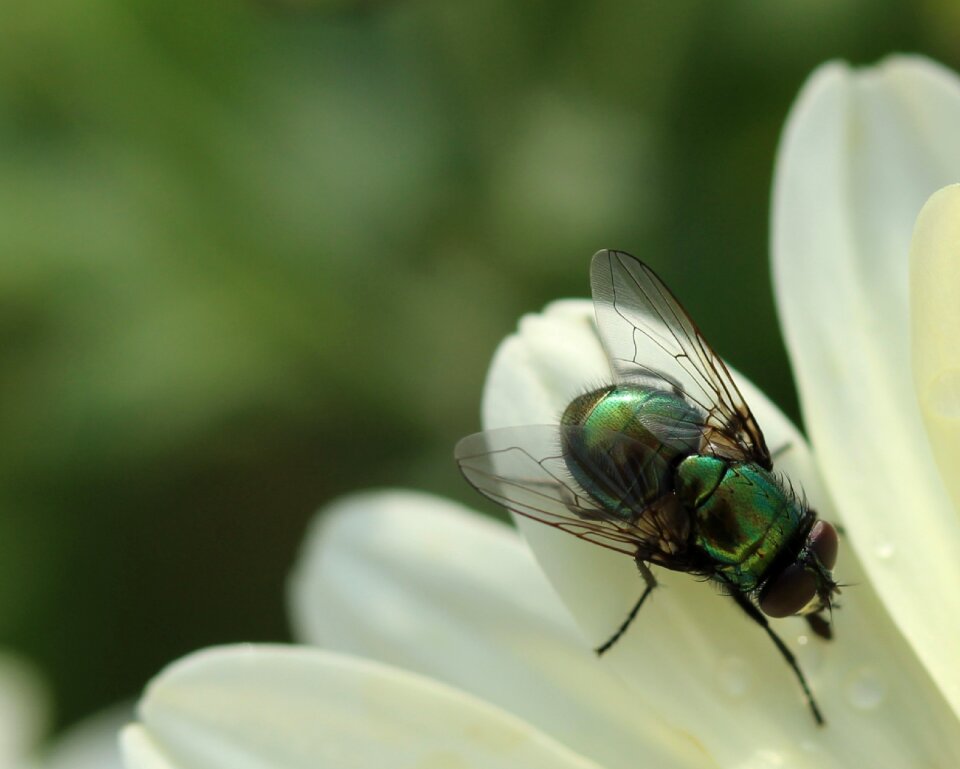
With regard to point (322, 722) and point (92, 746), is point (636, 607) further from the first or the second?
point (92, 746)

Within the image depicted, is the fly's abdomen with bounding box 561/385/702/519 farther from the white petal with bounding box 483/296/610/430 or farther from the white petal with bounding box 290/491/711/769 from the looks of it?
the white petal with bounding box 290/491/711/769

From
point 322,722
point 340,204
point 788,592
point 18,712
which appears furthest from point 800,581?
point 18,712

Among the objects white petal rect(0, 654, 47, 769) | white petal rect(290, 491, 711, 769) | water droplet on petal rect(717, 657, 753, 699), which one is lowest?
white petal rect(0, 654, 47, 769)

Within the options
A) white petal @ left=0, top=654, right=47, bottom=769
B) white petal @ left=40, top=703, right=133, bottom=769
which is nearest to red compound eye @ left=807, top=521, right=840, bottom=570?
white petal @ left=40, top=703, right=133, bottom=769

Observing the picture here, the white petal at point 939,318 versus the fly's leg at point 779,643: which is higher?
the white petal at point 939,318

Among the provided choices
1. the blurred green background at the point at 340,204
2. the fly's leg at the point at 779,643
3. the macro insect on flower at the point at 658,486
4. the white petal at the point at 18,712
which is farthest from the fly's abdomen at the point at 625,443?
the white petal at the point at 18,712

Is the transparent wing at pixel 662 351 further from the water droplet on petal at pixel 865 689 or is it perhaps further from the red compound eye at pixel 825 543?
the water droplet on petal at pixel 865 689
